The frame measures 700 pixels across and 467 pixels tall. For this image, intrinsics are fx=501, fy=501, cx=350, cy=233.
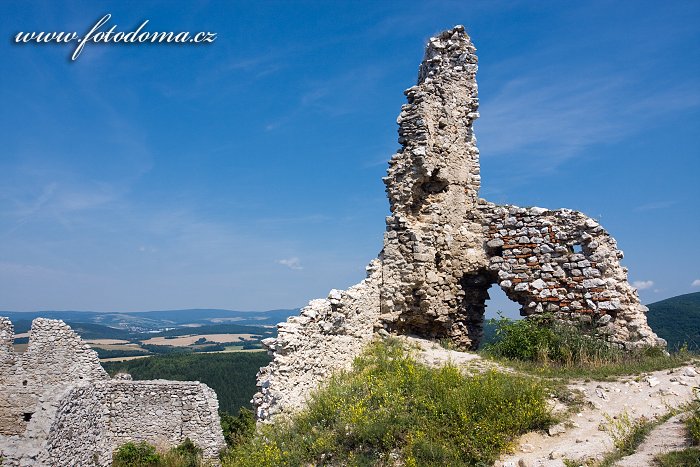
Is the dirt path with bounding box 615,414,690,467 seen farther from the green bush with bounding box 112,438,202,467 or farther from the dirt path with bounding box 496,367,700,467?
the green bush with bounding box 112,438,202,467

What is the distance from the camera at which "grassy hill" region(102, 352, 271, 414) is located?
4169 centimetres

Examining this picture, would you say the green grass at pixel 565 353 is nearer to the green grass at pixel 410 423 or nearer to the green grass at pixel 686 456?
the green grass at pixel 410 423

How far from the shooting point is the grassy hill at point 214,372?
137 feet

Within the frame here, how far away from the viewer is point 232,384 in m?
45.3

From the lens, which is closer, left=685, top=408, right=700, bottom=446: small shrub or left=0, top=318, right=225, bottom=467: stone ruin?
left=685, top=408, right=700, bottom=446: small shrub

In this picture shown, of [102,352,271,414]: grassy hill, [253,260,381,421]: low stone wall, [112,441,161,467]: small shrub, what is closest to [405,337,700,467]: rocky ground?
[253,260,381,421]: low stone wall

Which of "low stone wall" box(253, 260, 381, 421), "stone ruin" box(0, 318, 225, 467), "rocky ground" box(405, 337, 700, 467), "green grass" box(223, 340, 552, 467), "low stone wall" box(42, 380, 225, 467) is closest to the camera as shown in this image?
"rocky ground" box(405, 337, 700, 467)

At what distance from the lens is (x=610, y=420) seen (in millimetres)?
5859

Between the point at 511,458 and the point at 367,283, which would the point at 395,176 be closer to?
the point at 367,283

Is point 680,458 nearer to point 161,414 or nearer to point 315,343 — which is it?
point 315,343

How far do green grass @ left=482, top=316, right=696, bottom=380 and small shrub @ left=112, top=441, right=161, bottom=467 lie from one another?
11402 mm

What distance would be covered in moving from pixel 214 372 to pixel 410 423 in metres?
46.9

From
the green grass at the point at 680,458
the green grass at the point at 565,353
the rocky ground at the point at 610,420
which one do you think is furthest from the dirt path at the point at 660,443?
the green grass at the point at 565,353

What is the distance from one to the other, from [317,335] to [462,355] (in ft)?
8.43
